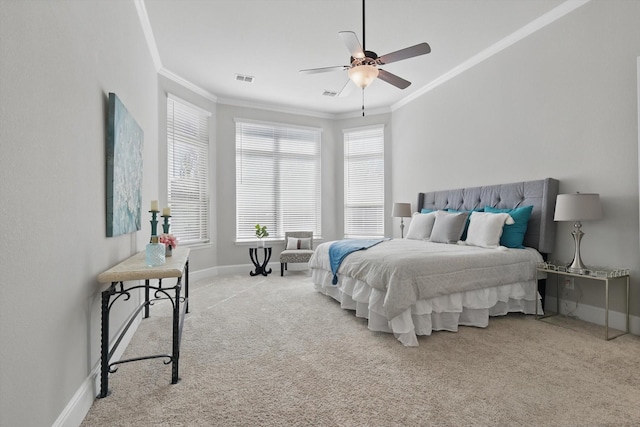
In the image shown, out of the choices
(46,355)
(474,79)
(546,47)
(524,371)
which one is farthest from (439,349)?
(474,79)

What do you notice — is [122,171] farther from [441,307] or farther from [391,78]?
[441,307]

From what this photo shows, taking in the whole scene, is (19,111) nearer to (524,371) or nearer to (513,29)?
(524,371)

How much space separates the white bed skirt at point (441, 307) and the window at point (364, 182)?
2894 millimetres

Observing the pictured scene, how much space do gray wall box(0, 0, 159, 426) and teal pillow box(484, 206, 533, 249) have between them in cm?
364

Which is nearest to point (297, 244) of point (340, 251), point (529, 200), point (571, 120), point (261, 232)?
point (261, 232)

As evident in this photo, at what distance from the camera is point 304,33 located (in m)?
3.63

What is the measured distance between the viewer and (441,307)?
2.76m

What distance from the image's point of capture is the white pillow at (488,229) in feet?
11.0

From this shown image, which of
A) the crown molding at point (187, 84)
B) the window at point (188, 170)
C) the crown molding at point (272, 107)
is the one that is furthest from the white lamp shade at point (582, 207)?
the crown molding at point (187, 84)

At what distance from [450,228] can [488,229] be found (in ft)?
1.68

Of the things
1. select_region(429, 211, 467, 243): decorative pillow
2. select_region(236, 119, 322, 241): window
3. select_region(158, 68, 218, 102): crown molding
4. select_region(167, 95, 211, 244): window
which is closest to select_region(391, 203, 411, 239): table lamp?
select_region(429, 211, 467, 243): decorative pillow

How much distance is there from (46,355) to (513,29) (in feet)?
15.6

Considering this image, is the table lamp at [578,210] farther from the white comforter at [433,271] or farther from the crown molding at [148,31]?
the crown molding at [148,31]

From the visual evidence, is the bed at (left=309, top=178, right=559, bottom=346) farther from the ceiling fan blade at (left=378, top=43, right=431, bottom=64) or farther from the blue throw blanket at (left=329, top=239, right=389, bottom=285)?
the ceiling fan blade at (left=378, top=43, right=431, bottom=64)
